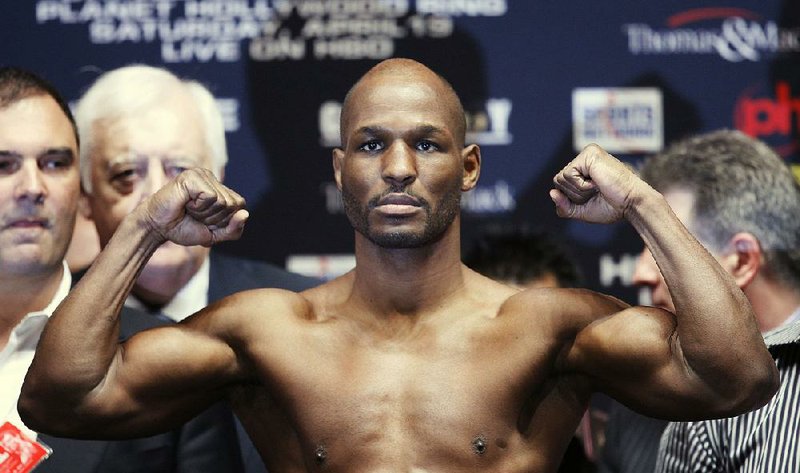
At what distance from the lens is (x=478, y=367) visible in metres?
1.94

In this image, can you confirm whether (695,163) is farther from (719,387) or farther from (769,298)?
(719,387)

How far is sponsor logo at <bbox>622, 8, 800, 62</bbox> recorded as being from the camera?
3.05 metres

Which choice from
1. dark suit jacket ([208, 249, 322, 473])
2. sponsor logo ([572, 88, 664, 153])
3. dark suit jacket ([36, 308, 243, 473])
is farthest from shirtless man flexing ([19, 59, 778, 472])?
sponsor logo ([572, 88, 664, 153])

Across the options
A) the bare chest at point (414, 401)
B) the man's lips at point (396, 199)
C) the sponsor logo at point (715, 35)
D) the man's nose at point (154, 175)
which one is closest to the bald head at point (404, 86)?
the man's lips at point (396, 199)

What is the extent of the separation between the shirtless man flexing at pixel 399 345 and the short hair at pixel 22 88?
53 cm

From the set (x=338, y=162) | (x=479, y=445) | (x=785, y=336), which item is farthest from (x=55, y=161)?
(x=785, y=336)

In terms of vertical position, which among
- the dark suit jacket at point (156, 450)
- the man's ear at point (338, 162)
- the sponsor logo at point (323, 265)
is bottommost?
the dark suit jacket at point (156, 450)

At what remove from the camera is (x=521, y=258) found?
3008 mm

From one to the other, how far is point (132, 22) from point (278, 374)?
134cm

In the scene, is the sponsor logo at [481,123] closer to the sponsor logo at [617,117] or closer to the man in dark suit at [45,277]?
the sponsor logo at [617,117]

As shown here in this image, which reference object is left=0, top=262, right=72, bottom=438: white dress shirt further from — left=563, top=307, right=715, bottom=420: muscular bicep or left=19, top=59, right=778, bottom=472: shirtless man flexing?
left=563, top=307, right=715, bottom=420: muscular bicep

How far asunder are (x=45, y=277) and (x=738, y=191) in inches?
49.9

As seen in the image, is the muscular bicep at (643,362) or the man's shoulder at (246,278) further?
the man's shoulder at (246,278)

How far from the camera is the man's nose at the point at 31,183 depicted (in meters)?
2.26
